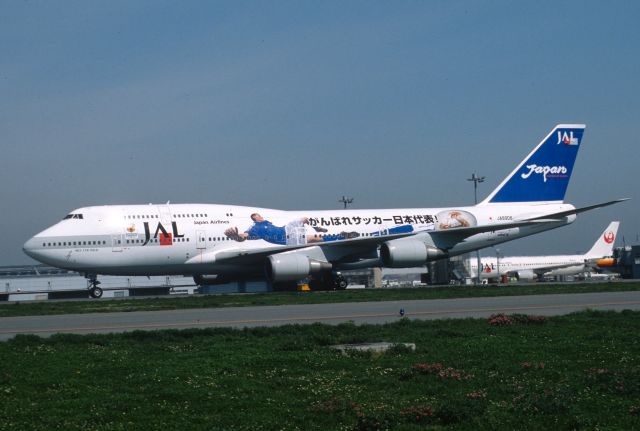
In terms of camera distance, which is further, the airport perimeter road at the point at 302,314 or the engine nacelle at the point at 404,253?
the engine nacelle at the point at 404,253

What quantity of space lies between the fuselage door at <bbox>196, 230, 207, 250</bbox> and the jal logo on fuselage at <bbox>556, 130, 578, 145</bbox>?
20367mm

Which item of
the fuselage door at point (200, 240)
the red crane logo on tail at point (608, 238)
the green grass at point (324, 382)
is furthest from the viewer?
the red crane logo on tail at point (608, 238)

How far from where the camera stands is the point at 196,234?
3566 cm

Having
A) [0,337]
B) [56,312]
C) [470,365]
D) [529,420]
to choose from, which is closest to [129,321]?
[0,337]

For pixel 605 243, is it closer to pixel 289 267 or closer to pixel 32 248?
pixel 289 267

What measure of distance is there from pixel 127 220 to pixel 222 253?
4.59 meters

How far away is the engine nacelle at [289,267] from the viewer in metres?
33.6

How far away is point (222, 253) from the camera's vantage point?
3578 cm

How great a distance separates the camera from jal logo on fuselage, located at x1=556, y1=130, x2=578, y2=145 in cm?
4241

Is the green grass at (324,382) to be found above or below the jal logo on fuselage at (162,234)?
below

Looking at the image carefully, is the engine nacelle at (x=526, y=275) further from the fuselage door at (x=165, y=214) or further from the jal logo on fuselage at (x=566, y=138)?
the fuselage door at (x=165, y=214)

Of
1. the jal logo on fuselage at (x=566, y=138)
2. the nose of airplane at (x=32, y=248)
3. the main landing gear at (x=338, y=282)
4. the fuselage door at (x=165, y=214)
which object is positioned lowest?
the main landing gear at (x=338, y=282)

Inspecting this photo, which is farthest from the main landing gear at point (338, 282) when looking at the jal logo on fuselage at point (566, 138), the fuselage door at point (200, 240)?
the jal logo on fuselage at point (566, 138)

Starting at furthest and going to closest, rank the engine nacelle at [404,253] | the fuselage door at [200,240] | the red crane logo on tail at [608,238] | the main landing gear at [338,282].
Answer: the red crane logo on tail at [608,238], the main landing gear at [338,282], the fuselage door at [200,240], the engine nacelle at [404,253]
